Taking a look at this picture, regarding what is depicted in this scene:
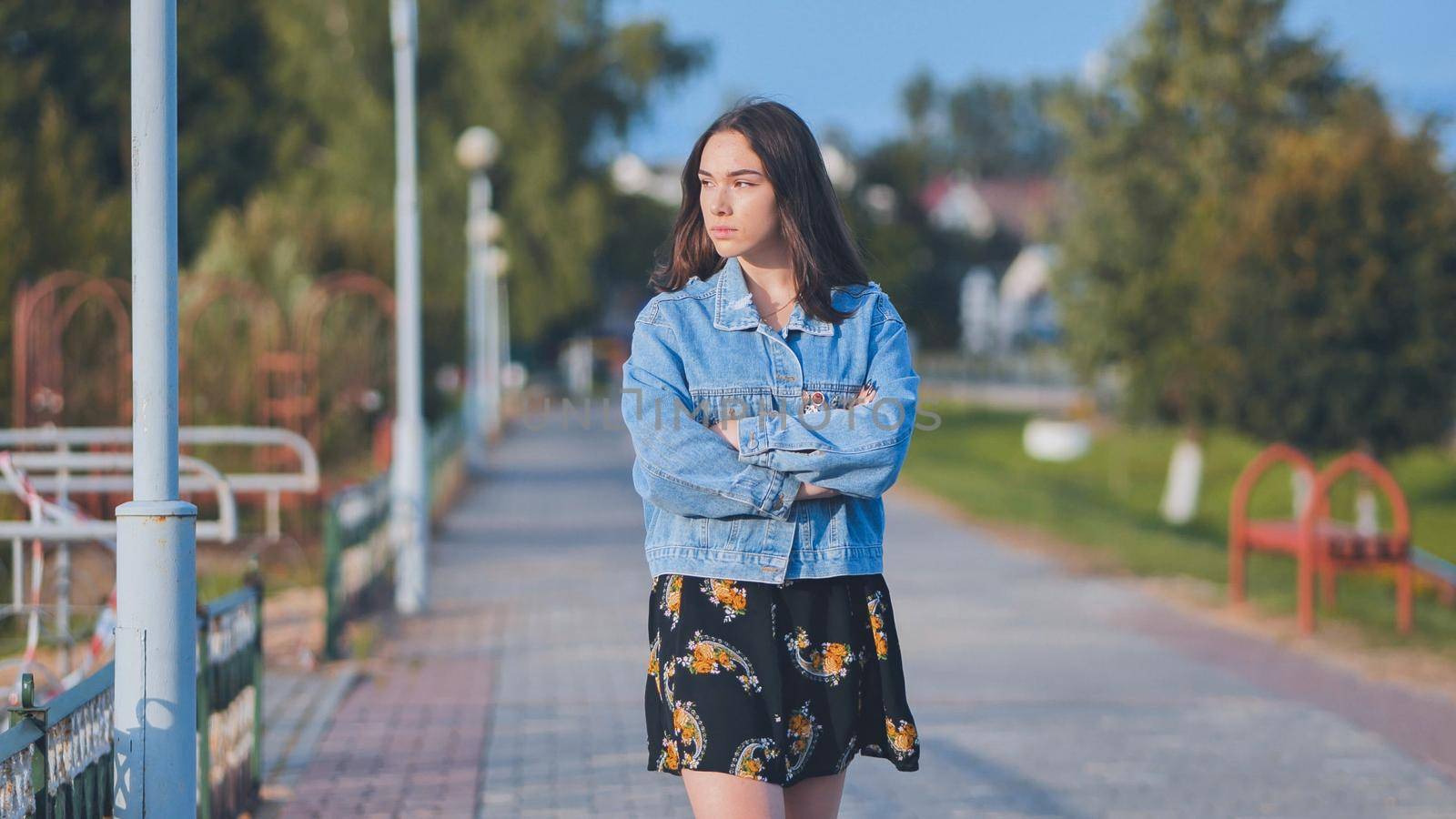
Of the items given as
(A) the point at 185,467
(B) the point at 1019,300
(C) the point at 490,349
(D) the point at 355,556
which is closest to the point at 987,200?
(B) the point at 1019,300

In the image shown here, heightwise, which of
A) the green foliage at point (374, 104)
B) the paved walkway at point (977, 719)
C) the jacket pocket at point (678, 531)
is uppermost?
the green foliage at point (374, 104)

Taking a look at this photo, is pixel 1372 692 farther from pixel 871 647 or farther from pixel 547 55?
pixel 547 55

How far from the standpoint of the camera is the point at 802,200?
3061mm

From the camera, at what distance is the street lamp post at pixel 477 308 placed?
2297cm

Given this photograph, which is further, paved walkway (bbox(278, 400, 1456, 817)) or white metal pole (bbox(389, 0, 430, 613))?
white metal pole (bbox(389, 0, 430, 613))

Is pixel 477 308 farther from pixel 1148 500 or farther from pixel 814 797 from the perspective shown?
pixel 814 797

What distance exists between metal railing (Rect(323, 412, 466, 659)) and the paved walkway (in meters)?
0.37

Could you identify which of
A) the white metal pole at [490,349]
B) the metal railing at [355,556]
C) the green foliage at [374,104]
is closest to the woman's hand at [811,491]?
the metal railing at [355,556]

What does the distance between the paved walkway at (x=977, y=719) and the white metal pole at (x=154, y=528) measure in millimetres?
1955

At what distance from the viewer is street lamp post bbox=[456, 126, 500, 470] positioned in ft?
75.4

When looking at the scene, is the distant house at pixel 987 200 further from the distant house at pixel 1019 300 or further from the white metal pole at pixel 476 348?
the white metal pole at pixel 476 348

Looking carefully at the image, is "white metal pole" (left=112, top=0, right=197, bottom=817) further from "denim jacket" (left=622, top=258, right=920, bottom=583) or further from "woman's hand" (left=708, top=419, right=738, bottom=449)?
"woman's hand" (left=708, top=419, right=738, bottom=449)

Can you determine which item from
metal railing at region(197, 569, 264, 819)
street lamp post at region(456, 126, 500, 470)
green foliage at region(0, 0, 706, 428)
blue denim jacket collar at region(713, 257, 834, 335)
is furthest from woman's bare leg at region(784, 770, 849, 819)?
green foliage at region(0, 0, 706, 428)

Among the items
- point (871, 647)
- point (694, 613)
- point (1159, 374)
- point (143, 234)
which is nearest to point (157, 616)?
point (143, 234)
